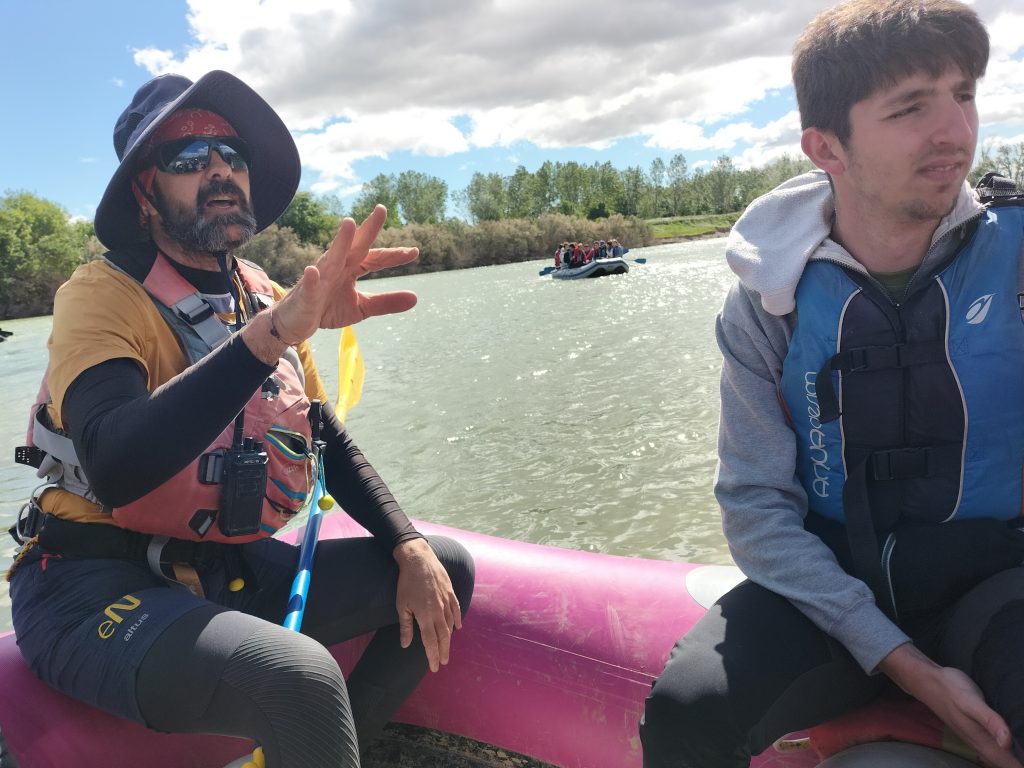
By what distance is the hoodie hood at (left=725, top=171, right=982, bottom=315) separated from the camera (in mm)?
1165

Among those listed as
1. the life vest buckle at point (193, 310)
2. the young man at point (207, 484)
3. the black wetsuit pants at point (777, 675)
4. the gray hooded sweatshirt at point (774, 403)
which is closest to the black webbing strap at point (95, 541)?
the young man at point (207, 484)

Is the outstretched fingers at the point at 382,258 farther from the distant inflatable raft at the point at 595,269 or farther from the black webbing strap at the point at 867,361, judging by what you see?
the distant inflatable raft at the point at 595,269

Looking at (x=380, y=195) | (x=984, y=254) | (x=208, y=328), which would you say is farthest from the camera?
(x=380, y=195)

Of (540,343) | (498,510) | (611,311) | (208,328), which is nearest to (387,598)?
(208,328)

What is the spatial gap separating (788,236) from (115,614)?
1.26 meters

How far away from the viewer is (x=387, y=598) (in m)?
1.50

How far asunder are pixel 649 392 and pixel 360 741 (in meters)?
4.96

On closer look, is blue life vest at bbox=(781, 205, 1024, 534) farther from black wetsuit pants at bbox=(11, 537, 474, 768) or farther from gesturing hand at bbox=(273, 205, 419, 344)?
black wetsuit pants at bbox=(11, 537, 474, 768)

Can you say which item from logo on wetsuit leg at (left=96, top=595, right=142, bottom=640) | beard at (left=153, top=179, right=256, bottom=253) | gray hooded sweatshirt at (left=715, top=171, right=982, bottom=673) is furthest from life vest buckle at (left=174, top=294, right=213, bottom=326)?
gray hooded sweatshirt at (left=715, top=171, right=982, bottom=673)

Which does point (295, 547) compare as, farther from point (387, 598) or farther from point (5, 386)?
point (5, 386)

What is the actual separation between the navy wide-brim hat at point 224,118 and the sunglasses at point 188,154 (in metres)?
0.05

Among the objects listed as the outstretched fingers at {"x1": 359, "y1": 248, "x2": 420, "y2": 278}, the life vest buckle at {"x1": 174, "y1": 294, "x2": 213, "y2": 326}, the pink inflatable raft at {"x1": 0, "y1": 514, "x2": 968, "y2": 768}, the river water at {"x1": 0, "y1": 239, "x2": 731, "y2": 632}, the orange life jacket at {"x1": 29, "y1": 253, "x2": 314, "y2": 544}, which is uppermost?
the outstretched fingers at {"x1": 359, "y1": 248, "x2": 420, "y2": 278}

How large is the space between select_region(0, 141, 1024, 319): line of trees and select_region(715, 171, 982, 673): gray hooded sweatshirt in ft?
17.1

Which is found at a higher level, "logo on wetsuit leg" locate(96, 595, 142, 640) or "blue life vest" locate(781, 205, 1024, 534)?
"blue life vest" locate(781, 205, 1024, 534)
